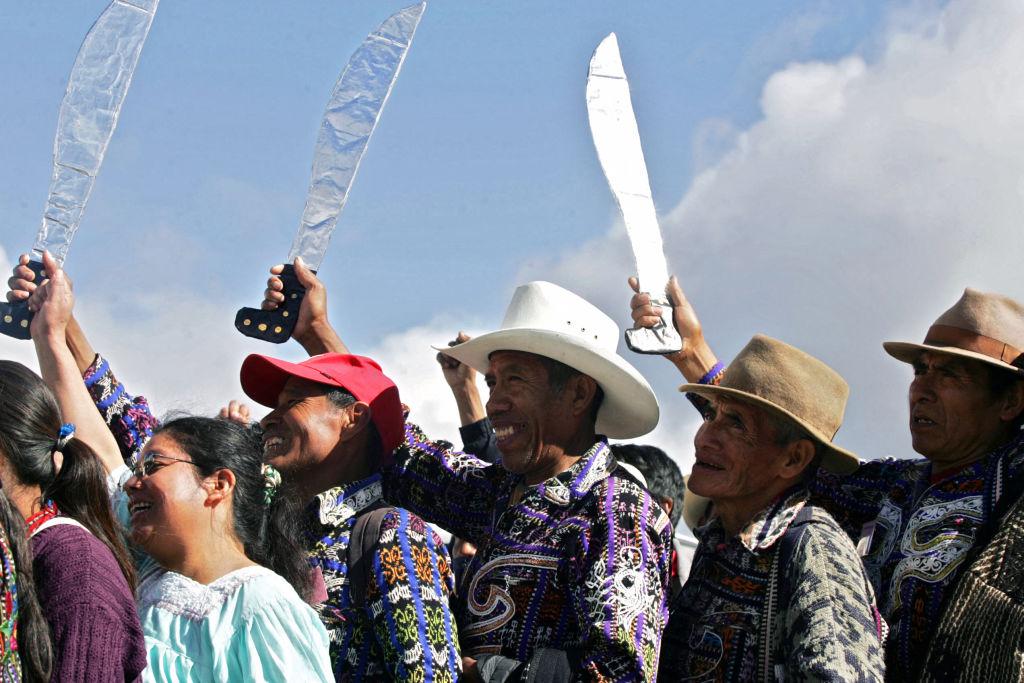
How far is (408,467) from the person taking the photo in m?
4.30

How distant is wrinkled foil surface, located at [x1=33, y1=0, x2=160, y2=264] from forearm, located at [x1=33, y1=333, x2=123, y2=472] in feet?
1.70

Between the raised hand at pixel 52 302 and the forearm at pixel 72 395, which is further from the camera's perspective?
the raised hand at pixel 52 302

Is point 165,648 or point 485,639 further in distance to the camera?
point 485,639

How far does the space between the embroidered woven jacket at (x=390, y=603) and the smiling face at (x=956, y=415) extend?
5.10 feet

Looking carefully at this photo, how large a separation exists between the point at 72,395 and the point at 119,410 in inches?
10.4

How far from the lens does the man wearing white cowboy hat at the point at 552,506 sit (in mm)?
3449

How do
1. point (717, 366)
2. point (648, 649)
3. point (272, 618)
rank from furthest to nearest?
point (717, 366), point (648, 649), point (272, 618)

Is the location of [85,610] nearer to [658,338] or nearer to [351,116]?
[658,338]

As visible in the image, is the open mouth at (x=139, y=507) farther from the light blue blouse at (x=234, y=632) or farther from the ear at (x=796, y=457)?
the ear at (x=796, y=457)

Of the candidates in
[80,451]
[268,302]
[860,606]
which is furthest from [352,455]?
[860,606]

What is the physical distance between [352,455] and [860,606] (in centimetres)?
169

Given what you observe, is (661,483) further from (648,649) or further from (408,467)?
(648,649)

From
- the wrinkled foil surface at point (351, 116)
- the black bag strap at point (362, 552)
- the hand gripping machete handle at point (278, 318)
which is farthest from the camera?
the wrinkled foil surface at point (351, 116)

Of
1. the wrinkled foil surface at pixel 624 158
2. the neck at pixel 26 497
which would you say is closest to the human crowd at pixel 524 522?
the neck at pixel 26 497
